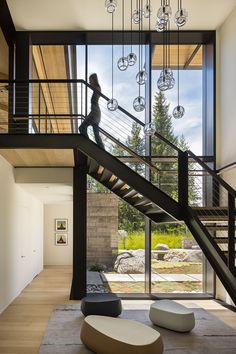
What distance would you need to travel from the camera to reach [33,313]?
23.0ft

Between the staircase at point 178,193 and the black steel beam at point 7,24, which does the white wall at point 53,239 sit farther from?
the black steel beam at point 7,24

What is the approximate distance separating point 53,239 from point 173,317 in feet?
30.1

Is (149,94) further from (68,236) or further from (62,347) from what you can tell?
(68,236)

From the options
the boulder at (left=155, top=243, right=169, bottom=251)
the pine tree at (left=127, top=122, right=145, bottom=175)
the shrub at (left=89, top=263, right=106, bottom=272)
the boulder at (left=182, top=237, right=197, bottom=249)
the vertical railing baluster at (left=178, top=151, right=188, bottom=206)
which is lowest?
the shrub at (left=89, top=263, right=106, bottom=272)

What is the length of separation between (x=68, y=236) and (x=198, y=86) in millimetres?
7843

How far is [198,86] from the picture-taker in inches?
345

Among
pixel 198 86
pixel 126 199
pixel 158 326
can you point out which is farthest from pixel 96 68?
pixel 158 326

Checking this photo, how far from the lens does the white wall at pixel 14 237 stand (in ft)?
23.9

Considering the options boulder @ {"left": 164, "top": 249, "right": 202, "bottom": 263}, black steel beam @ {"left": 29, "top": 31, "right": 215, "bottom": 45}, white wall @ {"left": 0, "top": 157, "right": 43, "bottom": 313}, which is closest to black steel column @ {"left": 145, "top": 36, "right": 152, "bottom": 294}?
boulder @ {"left": 164, "top": 249, "right": 202, "bottom": 263}

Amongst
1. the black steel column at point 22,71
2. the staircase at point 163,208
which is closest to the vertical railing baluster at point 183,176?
the staircase at point 163,208

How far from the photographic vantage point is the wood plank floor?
5.29 m

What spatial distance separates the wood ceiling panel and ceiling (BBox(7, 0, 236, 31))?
286 cm

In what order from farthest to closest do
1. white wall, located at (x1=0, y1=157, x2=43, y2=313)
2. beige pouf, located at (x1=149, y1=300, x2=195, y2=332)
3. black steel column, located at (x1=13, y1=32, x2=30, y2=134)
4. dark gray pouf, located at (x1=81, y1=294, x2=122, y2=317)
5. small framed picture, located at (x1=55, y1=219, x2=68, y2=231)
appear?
small framed picture, located at (x1=55, y1=219, x2=68, y2=231), black steel column, located at (x1=13, y1=32, x2=30, y2=134), white wall, located at (x1=0, y1=157, x2=43, y2=313), dark gray pouf, located at (x1=81, y1=294, x2=122, y2=317), beige pouf, located at (x1=149, y1=300, x2=195, y2=332)

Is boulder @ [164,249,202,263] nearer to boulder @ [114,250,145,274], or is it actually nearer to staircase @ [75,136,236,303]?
boulder @ [114,250,145,274]
